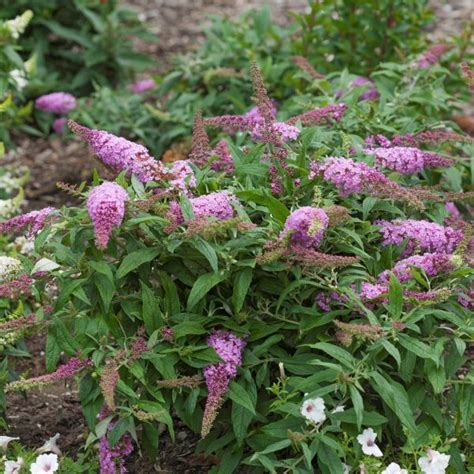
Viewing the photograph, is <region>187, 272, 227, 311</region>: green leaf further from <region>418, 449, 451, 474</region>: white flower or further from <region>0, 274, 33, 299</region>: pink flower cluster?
<region>418, 449, 451, 474</region>: white flower

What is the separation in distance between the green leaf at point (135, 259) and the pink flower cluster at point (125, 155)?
0.27 meters

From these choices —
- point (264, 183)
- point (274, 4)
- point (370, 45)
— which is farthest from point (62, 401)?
point (274, 4)

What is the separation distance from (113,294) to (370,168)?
0.98 m

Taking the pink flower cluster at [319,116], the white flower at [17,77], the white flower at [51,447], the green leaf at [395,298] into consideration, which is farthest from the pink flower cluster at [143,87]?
the green leaf at [395,298]

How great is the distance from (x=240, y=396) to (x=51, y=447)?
0.84 meters

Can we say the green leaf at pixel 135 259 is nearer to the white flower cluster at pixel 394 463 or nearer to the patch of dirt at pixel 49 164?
the white flower cluster at pixel 394 463

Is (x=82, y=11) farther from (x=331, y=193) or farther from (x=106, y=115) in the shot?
(x=331, y=193)

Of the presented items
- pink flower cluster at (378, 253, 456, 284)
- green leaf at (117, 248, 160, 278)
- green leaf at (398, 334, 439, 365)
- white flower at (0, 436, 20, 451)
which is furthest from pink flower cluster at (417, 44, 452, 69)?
white flower at (0, 436, 20, 451)

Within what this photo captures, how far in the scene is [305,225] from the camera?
311 centimetres

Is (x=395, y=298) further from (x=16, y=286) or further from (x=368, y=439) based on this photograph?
(x=16, y=286)

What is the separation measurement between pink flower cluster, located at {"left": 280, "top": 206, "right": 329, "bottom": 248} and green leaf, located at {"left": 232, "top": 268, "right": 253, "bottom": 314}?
19cm

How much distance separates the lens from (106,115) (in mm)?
5914

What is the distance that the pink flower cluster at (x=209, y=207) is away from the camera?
3246 mm

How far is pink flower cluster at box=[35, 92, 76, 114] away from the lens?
20.7ft
